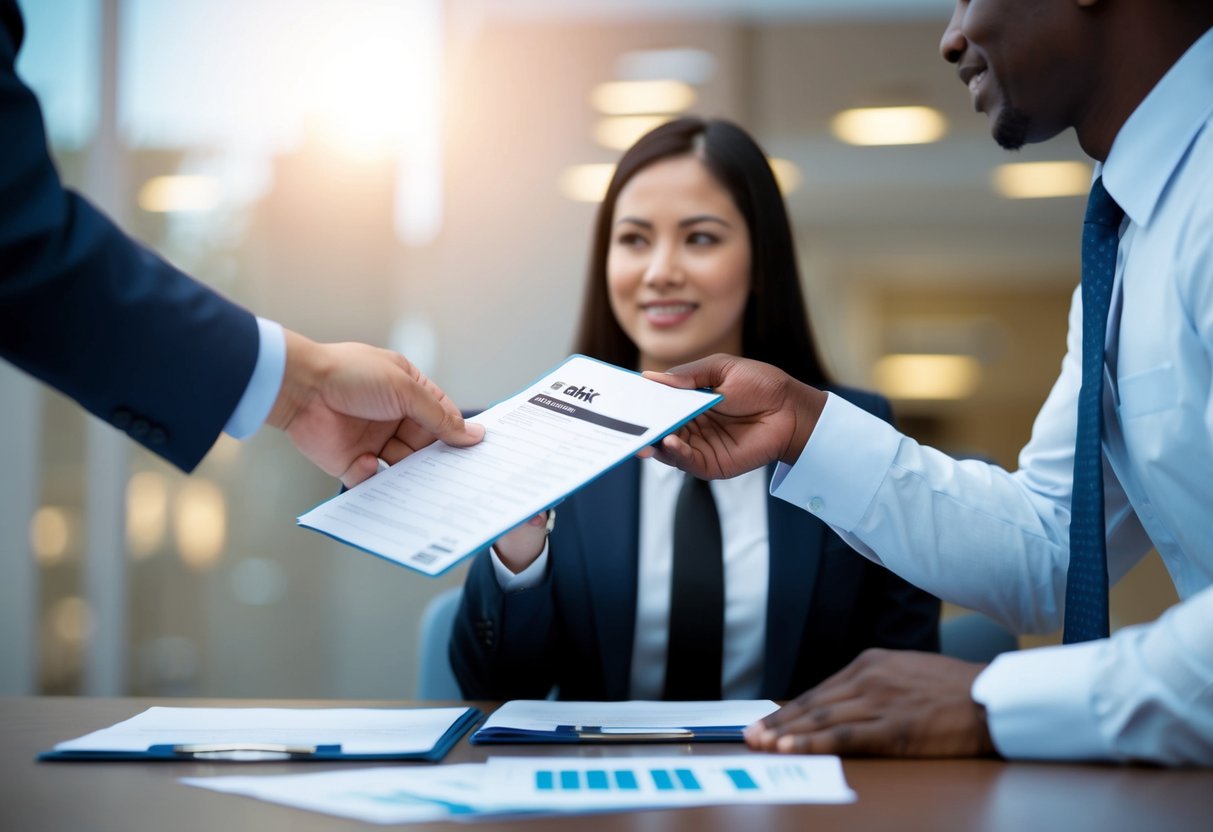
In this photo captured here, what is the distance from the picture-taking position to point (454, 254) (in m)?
3.66

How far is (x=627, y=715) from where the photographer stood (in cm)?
128

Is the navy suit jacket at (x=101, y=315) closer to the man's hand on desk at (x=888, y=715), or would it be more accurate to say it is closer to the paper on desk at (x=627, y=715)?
the paper on desk at (x=627, y=715)

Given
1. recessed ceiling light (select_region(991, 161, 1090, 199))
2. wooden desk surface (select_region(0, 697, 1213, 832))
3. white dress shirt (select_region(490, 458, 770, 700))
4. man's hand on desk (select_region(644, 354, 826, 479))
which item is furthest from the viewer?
recessed ceiling light (select_region(991, 161, 1090, 199))

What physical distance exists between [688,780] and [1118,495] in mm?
974

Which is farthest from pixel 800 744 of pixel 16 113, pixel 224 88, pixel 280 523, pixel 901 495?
pixel 224 88

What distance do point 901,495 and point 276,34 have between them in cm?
312

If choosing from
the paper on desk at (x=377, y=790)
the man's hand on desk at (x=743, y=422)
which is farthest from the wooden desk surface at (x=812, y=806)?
the man's hand on desk at (x=743, y=422)

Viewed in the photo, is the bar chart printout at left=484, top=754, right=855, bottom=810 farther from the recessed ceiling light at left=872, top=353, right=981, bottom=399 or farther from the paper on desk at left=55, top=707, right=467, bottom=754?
the recessed ceiling light at left=872, top=353, right=981, bottom=399

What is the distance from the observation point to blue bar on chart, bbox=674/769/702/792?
93 centimetres

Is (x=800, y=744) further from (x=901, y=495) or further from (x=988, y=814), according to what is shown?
(x=901, y=495)

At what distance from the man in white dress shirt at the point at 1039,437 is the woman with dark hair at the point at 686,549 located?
38cm

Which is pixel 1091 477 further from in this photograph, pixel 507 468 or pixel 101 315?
pixel 101 315

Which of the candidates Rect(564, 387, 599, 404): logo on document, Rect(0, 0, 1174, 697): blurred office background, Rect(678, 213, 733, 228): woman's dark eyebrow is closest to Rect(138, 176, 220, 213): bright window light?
Rect(0, 0, 1174, 697): blurred office background

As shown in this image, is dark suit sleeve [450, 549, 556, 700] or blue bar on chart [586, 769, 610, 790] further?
dark suit sleeve [450, 549, 556, 700]
